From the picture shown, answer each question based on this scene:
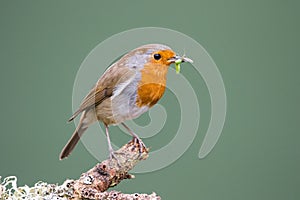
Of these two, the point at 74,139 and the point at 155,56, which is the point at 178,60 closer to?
the point at 155,56

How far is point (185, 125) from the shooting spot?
6.40ft

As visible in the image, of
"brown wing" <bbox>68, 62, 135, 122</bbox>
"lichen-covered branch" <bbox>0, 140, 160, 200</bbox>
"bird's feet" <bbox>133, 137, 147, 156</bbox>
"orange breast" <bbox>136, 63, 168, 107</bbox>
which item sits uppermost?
"brown wing" <bbox>68, 62, 135, 122</bbox>

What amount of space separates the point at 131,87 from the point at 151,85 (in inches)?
3.6

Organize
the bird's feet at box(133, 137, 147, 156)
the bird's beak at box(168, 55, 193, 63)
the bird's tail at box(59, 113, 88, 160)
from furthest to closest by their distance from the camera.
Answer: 1. the bird's tail at box(59, 113, 88, 160)
2. the bird's feet at box(133, 137, 147, 156)
3. the bird's beak at box(168, 55, 193, 63)

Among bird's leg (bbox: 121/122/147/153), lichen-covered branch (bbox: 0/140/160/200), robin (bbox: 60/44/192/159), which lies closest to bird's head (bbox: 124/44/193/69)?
robin (bbox: 60/44/192/159)

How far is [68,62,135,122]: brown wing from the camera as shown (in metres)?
2.16

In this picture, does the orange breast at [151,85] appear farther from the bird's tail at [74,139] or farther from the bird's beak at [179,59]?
the bird's tail at [74,139]

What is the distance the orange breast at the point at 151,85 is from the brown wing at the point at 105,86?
8 centimetres

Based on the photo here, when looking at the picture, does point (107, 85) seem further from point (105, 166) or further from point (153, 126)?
point (105, 166)

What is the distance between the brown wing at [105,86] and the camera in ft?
7.09

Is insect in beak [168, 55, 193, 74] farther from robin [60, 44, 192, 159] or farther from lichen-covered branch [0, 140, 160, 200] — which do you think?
lichen-covered branch [0, 140, 160, 200]

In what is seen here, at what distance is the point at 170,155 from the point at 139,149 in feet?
0.77

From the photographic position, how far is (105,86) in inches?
87.6

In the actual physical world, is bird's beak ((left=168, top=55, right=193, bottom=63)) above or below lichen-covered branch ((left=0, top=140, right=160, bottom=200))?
above
